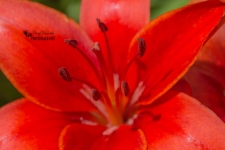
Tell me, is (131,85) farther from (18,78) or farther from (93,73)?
(18,78)

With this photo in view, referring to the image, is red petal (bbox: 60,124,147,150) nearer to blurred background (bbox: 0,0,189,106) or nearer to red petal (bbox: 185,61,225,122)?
red petal (bbox: 185,61,225,122)

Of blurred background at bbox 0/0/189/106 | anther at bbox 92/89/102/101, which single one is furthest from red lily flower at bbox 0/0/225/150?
blurred background at bbox 0/0/189/106

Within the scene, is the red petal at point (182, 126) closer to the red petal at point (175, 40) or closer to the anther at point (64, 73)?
the red petal at point (175, 40)

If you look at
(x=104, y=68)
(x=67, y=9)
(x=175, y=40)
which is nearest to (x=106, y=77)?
(x=104, y=68)

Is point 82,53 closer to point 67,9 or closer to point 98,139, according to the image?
point 98,139

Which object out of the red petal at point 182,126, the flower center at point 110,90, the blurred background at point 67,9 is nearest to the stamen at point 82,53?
the flower center at point 110,90
